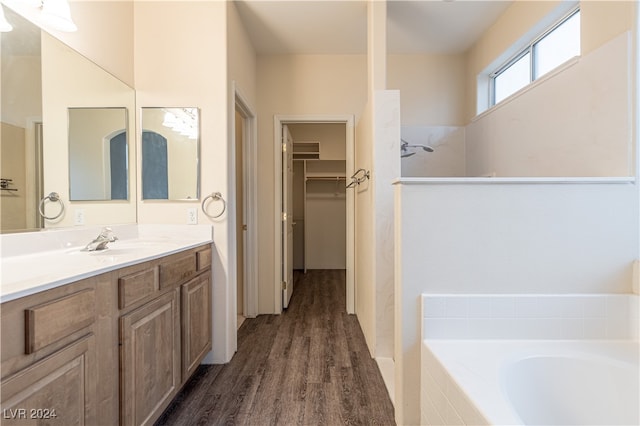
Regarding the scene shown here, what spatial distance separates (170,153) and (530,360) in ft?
7.88

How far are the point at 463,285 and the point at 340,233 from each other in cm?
384

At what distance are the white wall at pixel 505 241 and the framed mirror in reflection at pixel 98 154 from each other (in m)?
1.86

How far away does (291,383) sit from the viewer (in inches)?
71.3

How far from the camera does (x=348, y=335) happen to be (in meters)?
2.50

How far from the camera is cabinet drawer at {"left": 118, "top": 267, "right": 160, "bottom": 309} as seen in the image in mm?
1152

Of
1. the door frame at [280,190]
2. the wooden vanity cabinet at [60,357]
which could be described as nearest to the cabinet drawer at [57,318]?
the wooden vanity cabinet at [60,357]

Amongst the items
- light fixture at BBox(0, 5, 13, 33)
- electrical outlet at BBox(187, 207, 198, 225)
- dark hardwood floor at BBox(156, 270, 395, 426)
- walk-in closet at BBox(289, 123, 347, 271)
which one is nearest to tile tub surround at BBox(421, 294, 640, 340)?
dark hardwood floor at BBox(156, 270, 395, 426)

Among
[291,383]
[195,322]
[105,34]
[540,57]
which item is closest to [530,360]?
[291,383]

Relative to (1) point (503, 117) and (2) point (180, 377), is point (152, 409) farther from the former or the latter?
(1) point (503, 117)

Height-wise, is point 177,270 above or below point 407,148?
below

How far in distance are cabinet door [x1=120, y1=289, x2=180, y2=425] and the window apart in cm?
289

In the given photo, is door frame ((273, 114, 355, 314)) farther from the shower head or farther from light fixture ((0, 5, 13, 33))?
light fixture ((0, 5, 13, 33))

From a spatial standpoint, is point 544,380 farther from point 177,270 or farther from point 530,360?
point 177,270

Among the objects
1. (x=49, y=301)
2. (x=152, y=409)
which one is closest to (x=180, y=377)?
(x=152, y=409)
